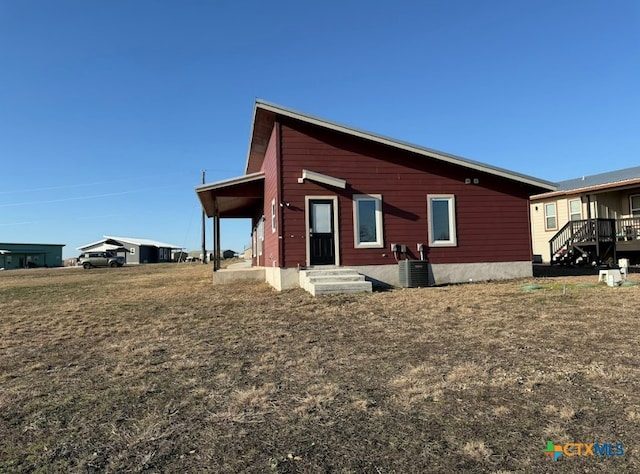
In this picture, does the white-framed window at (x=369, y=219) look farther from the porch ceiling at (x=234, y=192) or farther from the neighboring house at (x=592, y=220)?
the neighboring house at (x=592, y=220)

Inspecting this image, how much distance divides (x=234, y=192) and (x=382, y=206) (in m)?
5.48

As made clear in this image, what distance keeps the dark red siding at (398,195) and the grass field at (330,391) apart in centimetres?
472

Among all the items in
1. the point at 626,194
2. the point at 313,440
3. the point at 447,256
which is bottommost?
the point at 313,440

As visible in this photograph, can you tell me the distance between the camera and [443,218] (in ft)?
43.1

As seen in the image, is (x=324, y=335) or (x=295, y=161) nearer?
(x=324, y=335)

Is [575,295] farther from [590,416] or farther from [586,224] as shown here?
[586,224]

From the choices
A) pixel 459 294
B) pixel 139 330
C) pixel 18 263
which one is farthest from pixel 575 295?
pixel 18 263

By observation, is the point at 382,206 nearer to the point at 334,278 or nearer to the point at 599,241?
the point at 334,278

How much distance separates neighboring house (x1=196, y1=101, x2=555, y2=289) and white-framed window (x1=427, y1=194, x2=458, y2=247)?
0.10 ft

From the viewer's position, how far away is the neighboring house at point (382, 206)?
12.2 meters

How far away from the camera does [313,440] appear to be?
319cm

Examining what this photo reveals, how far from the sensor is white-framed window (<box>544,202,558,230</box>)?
2261 centimetres

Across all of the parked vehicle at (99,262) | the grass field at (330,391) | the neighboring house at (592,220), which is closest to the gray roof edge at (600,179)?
the neighboring house at (592,220)

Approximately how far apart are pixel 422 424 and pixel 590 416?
1.26 metres
